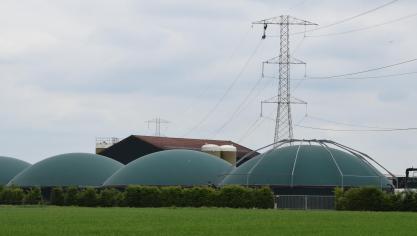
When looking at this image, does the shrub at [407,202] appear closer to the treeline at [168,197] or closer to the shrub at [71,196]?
the treeline at [168,197]

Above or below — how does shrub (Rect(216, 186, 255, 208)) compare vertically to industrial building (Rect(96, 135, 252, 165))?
below

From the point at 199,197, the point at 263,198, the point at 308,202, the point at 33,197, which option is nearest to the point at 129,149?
the point at 33,197

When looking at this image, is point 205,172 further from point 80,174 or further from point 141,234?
point 141,234

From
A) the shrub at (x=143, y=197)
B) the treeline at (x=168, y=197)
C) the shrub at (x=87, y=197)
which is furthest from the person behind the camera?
the shrub at (x=87, y=197)

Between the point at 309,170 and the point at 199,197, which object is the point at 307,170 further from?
the point at 199,197

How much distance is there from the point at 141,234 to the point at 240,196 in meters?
43.2

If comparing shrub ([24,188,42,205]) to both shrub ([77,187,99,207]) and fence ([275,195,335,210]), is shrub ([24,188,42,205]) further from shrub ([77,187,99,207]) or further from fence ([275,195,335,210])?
fence ([275,195,335,210])

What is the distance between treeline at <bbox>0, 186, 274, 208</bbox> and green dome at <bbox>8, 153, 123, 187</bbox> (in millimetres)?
14125

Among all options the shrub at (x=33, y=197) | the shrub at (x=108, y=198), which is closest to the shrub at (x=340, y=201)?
the shrub at (x=108, y=198)

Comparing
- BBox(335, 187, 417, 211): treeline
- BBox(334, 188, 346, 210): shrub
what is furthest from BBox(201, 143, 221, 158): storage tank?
BBox(335, 187, 417, 211): treeline

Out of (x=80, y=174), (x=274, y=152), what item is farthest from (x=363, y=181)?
(x=80, y=174)

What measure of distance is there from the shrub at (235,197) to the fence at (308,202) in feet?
8.20

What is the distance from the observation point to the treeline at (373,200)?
212ft

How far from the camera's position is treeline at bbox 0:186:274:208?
235ft
